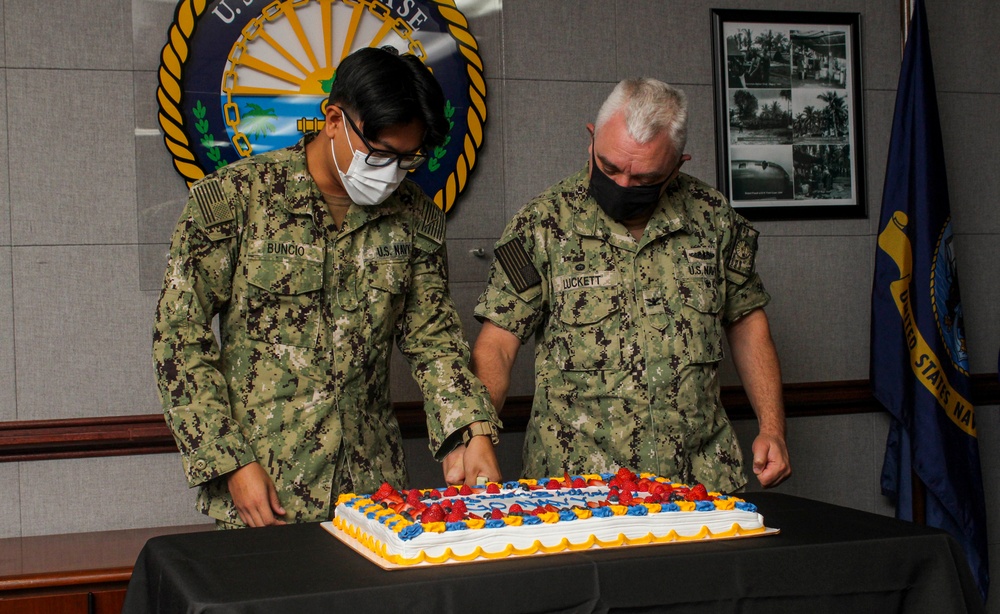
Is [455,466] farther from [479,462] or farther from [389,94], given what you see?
[389,94]

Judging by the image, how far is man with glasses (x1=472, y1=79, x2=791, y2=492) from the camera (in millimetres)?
2381

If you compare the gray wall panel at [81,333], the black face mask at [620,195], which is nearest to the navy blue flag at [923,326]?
the black face mask at [620,195]

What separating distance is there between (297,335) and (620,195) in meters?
0.79

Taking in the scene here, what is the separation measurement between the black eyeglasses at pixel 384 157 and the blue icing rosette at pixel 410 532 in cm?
84

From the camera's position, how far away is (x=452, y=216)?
10.6 feet

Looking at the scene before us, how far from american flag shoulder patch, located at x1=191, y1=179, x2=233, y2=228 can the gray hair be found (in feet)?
2.83

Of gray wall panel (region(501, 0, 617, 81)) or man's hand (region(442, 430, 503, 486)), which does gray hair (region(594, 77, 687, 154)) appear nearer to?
man's hand (region(442, 430, 503, 486))

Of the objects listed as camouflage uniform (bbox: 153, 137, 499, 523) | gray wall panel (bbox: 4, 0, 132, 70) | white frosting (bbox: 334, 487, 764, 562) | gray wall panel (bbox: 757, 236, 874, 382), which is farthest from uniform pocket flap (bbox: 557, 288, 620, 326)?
gray wall panel (bbox: 4, 0, 132, 70)

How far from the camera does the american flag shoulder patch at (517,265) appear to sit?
8.02 feet

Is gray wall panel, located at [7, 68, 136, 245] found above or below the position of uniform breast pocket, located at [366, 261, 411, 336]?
above

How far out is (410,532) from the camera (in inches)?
60.2

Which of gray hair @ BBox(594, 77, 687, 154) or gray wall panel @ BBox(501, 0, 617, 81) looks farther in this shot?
gray wall panel @ BBox(501, 0, 617, 81)

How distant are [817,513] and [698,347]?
24.4 inches

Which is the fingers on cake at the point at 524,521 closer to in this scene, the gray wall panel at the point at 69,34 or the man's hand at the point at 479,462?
the man's hand at the point at 479,462
